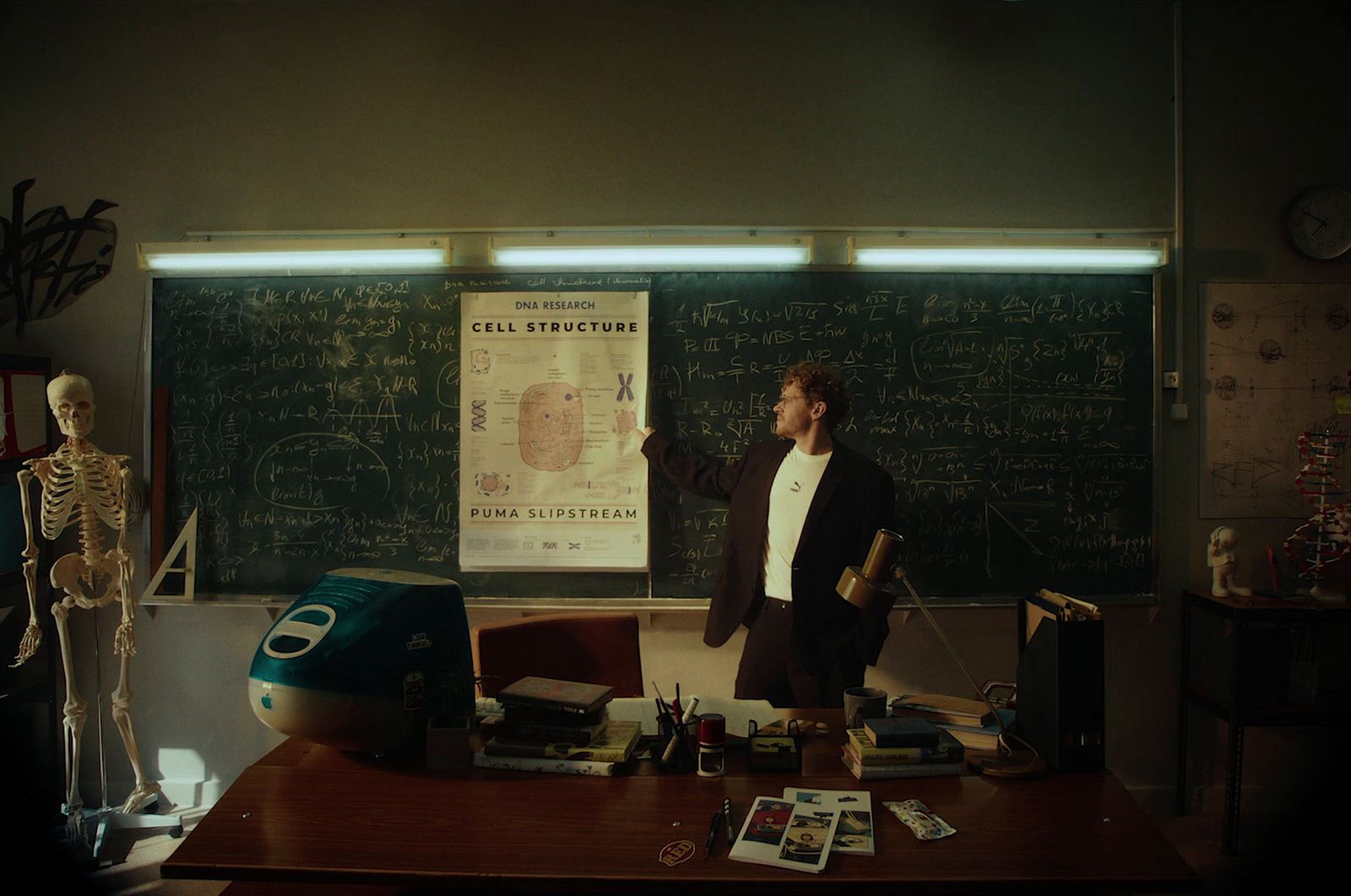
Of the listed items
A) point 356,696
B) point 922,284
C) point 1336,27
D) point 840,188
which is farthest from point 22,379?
point 1336,27

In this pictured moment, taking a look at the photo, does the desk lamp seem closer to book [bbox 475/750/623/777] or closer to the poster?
book [bbox 475/750/623/777]

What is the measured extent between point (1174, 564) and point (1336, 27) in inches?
89.7

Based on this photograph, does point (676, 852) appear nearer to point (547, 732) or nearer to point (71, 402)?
point (547, 732)

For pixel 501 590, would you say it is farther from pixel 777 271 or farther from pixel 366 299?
pixel 777 271

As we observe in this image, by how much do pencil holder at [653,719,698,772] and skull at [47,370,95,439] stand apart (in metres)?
2.41

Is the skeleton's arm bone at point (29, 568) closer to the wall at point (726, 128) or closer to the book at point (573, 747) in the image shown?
the wall at point (726, 128)

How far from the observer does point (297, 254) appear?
3314mm

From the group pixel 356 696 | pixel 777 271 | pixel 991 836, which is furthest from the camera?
pixel 777 271

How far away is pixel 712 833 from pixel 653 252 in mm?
2264

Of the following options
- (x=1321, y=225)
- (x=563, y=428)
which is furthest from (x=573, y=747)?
(x=1321, y=225)

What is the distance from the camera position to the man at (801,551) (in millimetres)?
2979

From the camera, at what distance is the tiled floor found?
289 centimetres

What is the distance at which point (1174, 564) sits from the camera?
3430 mm

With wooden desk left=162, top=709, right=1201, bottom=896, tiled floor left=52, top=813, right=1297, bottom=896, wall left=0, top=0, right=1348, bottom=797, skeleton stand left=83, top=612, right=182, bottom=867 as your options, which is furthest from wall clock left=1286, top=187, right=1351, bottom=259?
skeleton stand left=83, top=612, right=182, bottom=867
